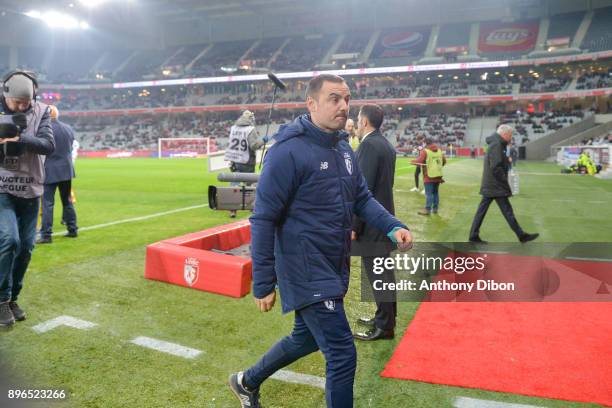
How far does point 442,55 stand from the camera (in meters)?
60.4

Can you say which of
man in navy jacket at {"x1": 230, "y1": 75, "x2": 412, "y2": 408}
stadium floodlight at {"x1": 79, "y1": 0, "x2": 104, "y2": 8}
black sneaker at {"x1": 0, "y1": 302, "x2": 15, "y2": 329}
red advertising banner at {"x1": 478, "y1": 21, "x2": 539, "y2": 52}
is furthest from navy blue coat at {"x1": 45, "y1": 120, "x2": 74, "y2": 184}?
stadium floodlight at {"x1": 79, "y1": 0, "x2": 104, "y2": 8}

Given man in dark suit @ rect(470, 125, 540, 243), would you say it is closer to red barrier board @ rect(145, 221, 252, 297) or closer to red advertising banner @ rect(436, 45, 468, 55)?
red barrier board @ rect(145, 221, 252, 297)

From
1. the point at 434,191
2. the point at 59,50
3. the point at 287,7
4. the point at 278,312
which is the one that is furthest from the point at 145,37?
the point at 278,312

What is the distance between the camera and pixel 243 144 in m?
9.42

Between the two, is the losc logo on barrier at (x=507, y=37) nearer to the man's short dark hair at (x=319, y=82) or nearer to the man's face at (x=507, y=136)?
the man's face at (x=507, y=136)

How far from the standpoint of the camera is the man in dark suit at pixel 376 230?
4.11 metres

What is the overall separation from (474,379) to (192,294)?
315cm

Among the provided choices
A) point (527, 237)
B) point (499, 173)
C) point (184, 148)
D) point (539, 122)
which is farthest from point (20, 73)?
point (539, 122)

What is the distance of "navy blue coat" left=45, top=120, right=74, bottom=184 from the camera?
7488mm

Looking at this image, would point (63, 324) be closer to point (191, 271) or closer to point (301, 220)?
point (191, 271)

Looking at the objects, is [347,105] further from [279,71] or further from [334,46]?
[334,46]

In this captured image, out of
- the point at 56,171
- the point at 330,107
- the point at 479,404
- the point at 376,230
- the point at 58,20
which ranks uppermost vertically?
the point at 58,20

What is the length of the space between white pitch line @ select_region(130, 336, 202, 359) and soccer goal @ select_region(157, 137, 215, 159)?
135 feet

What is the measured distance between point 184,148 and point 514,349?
44.8 m
